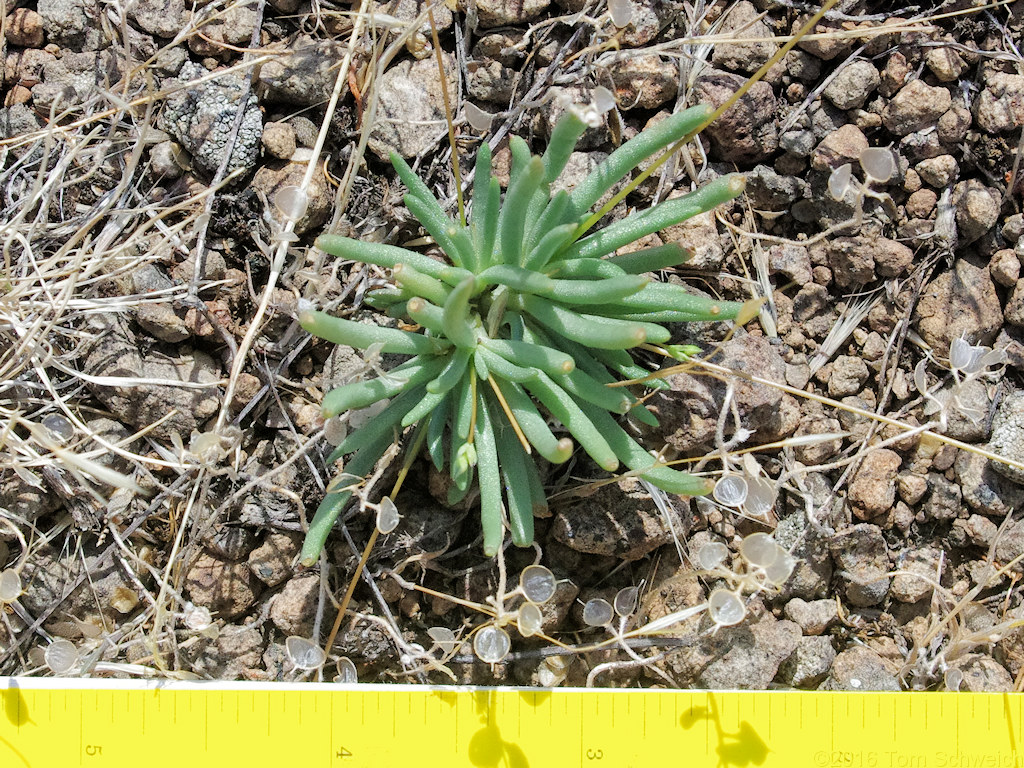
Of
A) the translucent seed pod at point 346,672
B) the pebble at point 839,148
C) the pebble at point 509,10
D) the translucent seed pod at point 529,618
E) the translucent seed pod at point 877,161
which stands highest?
the pebble at point 509,10

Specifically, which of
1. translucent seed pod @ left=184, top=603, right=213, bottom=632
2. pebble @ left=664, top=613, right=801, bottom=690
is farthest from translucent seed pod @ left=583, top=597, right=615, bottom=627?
translucent seed pod @ left=184, top=603, right=213, bottom=632

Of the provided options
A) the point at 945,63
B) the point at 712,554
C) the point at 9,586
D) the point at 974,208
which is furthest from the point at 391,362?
the point at 945,63

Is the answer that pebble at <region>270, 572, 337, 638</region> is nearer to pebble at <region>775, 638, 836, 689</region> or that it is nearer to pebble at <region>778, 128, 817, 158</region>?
pebble at <region>775, 638, 836, 689</region>

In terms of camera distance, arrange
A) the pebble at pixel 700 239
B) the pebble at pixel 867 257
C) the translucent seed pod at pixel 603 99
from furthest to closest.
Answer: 1. the pebble at pixel 867 257
2. the pebble at pixel 700 239
3. the translucent seed pod at pixel 603 99

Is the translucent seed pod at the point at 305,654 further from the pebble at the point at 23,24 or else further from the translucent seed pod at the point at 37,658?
the pebble at the point at 23,24

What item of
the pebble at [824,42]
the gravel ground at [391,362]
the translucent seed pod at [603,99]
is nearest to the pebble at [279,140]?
the gravel ground at [391,362]

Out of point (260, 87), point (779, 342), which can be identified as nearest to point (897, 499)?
point (779, 342)
